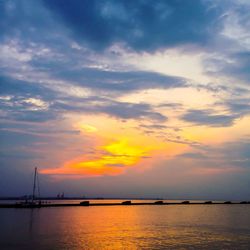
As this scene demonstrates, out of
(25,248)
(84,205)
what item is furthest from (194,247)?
(84,205)

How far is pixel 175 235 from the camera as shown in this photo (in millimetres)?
52812

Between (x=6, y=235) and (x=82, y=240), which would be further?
(x=6, y=235)

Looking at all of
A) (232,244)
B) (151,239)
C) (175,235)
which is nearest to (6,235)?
(151,239)

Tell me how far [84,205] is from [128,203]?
36231mm

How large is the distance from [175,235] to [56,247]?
19814 millimetres

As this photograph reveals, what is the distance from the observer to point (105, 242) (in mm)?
45094

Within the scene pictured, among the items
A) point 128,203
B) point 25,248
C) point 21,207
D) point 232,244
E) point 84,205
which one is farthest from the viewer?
point 128,203

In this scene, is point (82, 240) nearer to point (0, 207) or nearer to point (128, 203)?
point (0, 207)

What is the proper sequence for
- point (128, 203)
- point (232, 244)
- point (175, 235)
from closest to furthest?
1. point (232, 244)
2. point (175, 235)
3. point (128, 203)

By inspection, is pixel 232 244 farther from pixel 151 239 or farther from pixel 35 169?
pixel 35 169

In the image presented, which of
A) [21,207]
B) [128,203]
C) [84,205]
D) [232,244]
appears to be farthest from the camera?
[128,203]

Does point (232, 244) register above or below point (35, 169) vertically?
below

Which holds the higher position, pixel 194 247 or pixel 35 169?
pixel 35 169

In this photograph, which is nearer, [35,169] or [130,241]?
[130,241]
